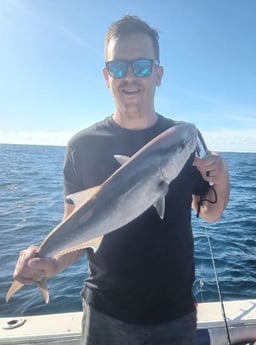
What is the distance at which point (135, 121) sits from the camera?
328cm

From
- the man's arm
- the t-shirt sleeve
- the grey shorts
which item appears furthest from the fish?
the grey shorts

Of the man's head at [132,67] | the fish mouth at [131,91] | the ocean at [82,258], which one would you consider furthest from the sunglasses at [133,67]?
the ocean at [82,258]

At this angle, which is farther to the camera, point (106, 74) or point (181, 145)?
point (106, 74)

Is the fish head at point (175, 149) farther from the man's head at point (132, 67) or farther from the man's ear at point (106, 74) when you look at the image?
the man's ear at point (106, 74)

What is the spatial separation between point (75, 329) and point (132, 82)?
11.1ft

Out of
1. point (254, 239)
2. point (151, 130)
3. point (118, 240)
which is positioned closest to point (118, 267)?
point (118, 240)

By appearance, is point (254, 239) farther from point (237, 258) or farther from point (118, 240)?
point (118, 240)

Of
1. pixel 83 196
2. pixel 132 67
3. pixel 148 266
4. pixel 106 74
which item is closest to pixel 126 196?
Answer: pixel 83 196

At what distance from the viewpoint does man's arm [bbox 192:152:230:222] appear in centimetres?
280

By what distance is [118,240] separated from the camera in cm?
305

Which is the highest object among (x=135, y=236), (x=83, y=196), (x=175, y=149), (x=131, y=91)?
(x=131, y=91)

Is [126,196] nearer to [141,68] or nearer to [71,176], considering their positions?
[71,176]

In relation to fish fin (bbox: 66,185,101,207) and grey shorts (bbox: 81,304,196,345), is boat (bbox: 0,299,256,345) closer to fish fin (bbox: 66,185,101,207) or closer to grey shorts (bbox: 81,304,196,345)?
grey shorts (bbox: 81,304,196,345)

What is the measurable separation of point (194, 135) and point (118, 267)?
1247 mm
